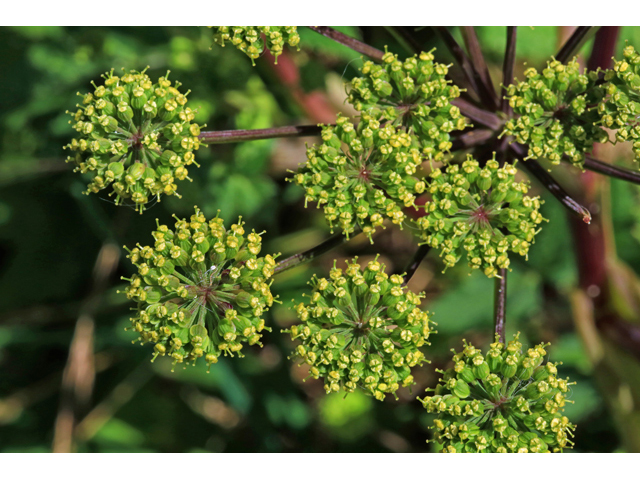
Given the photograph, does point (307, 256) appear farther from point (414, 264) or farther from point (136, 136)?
point (136, 136)

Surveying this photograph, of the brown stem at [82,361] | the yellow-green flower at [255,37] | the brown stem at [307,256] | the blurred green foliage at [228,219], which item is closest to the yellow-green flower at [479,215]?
the brown stem at [307,256]

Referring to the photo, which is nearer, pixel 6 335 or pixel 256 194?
pixel 256 194

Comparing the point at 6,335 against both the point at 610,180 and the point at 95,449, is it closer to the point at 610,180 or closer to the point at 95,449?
the point at 95,449

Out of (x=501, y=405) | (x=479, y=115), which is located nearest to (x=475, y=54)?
(x=479, y=115)

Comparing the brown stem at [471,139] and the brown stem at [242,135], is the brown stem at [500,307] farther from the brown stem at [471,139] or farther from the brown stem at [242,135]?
the brown stem at [242,135]

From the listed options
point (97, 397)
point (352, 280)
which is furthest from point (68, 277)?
point (352, 280)

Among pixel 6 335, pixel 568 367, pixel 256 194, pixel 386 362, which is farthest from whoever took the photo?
pixel 6 335

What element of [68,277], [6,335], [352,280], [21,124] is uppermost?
[21,124]
